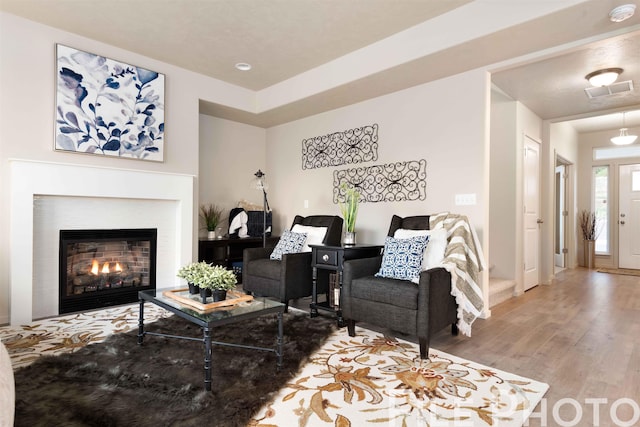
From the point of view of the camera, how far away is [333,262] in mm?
3402

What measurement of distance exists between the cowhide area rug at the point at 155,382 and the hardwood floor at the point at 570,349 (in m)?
1.30

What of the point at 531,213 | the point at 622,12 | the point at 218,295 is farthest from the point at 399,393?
the point at 531,213

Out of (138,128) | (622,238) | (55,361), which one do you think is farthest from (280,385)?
(622,238)

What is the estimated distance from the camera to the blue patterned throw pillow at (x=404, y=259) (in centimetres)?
284

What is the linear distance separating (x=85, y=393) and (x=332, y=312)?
6.89ft

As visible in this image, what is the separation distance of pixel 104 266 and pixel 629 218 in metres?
8.63

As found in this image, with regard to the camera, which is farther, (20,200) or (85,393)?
(20,200)

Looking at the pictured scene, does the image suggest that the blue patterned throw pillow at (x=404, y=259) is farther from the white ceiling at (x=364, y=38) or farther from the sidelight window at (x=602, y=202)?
the sidelight window at (x=602, y=202)

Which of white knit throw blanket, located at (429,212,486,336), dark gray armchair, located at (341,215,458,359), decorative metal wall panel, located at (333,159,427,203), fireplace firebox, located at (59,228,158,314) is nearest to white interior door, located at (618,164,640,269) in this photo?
decorative metal wall panel, located at (333,159,427,203)

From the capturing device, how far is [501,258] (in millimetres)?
4727

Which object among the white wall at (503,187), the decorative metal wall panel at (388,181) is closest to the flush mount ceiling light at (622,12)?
the decorative metal wall panel at (388,181)

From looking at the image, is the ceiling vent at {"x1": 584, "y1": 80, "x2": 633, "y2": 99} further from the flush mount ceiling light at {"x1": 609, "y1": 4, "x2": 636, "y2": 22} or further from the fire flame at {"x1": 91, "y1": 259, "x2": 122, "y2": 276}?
the fire flame at {"x1": 91, "y1": 259, "x2": 122, "y2": 276}

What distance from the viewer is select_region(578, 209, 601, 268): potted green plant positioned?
22.7 feet

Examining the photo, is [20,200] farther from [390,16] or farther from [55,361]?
[390,16]
